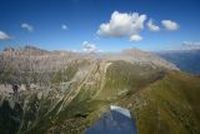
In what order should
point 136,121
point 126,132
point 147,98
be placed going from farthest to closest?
point 147,98 → point 136,121 → point 126,132

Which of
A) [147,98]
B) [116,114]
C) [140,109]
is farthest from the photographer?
[147,98]

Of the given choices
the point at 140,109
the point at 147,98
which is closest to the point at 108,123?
the point at 140,109

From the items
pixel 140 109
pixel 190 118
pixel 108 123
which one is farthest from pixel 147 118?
pixel 108 123

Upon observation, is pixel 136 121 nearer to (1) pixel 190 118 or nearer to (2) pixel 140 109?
(2) pixel 140 109

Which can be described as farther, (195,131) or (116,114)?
(195,131)

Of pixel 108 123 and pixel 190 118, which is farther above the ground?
pixel 108 123

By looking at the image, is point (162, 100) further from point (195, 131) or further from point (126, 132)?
point (126, 132)

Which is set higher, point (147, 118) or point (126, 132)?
point (126, 132)

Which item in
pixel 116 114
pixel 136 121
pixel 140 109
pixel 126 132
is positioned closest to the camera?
pixel 126 132

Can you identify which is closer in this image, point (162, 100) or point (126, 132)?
A: point (126, 132)
